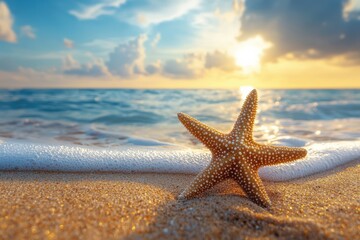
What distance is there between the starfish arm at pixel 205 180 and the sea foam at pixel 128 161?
137cm

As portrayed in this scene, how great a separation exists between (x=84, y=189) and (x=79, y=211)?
77 cm

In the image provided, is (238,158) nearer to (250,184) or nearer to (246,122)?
(250,184)

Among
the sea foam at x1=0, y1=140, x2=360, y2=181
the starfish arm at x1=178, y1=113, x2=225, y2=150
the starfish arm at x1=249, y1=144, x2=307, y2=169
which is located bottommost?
the sea foam at x1=0, y1=140, x2=360, y2=181

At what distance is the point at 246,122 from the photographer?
3.20 meters

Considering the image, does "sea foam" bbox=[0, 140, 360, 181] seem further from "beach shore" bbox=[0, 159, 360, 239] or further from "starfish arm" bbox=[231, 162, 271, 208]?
"starfish arm" bbox=[231, 162, 271, 208]

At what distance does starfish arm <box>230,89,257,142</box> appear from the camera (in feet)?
10.2

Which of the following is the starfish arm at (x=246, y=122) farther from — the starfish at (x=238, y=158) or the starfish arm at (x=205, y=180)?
the starfish arm at (x=205, y=180)

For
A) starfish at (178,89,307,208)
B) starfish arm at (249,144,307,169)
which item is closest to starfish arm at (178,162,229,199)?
starfish at (178,89,307,208)

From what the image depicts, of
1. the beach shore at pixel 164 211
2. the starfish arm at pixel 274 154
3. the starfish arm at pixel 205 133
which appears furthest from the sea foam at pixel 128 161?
the starfish arm at pixel 205 133

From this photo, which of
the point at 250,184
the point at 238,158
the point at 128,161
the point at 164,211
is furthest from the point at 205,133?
the point at 128,161

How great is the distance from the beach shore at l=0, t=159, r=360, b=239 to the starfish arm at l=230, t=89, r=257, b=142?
2.13ft

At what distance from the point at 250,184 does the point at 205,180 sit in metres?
0.47

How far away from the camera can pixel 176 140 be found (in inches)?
268

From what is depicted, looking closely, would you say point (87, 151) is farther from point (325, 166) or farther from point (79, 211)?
point (325, 166)
